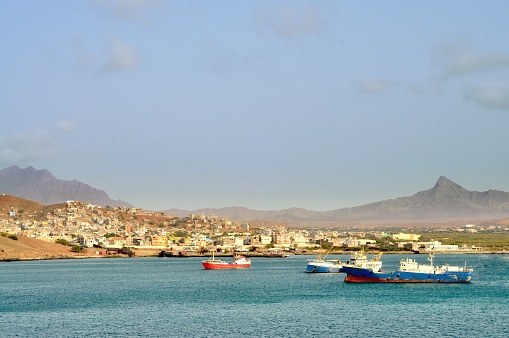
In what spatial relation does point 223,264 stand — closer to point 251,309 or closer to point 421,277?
point 421,277

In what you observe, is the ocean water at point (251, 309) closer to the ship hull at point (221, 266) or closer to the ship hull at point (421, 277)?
the ship hull at point (421, 277)

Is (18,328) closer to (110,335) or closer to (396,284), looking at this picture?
(110,335)

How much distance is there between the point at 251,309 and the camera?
228 feet

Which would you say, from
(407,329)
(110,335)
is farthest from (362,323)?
(110,335)

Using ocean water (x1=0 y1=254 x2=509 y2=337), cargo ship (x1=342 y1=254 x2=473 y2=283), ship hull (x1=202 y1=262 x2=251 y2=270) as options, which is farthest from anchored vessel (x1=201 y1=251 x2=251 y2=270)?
cargo ship (x1=342 y1=254 x2=473 y2=283)

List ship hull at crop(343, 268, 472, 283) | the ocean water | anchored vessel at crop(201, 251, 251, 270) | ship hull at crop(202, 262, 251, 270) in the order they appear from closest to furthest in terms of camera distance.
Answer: the ocean water < ship hull at crop(343, 268, 472, 283) < ship hull at crop(202, 262, 251, 270) < anchored vessel at crop(201, 251, 251, 270)

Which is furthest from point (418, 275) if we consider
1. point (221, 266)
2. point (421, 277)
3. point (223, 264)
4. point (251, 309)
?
point (223, 264)

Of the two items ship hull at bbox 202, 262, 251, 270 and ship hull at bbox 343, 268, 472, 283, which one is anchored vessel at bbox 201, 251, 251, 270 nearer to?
ship hull at bbox 202, 262, 251, 270

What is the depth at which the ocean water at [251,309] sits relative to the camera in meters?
55.9

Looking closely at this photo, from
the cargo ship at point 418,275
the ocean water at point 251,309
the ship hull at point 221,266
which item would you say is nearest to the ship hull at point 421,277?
the cargo ship at point 418,275

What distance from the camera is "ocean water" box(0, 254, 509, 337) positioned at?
183ft

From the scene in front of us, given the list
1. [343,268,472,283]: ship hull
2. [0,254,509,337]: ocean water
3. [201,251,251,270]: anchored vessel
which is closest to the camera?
[0,254,509,337]: ocean water

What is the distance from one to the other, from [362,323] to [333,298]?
67.3 feet

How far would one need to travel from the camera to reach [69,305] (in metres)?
75.1
